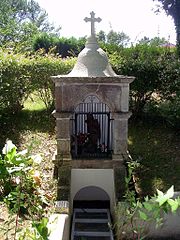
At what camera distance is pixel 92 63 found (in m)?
6.07

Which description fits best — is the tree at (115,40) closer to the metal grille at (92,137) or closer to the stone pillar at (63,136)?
the metal grille at (92,137)

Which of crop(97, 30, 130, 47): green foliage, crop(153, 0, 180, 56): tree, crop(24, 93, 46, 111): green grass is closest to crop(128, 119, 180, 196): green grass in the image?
crop(24, 93, 46, 111): green grass

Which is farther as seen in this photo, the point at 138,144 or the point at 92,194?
the point at 138,144

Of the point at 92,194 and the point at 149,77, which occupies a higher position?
the point at 149,77

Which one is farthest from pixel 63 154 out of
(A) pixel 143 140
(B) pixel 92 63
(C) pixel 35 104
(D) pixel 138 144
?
(C) pixel 35 104

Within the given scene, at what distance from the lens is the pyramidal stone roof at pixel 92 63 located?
19.5 feet

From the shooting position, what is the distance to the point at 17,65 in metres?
9.20

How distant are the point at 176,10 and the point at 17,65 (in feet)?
48.7

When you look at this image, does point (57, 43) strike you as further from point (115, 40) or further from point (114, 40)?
point (114, 40)

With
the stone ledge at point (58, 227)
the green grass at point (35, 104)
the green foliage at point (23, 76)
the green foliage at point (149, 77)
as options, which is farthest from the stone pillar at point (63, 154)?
the green grass at point (35, 104)

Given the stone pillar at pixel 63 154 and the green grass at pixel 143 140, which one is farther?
the green grass at pixel 143 140

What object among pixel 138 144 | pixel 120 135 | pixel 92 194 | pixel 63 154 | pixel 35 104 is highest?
pixel 35 104

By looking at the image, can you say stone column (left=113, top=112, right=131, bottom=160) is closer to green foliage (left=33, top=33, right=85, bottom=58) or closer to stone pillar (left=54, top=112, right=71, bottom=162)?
stone pillar (left=54, top=112, right=71, bottom=162)

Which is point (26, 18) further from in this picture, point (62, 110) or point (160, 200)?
point (160, 200)
